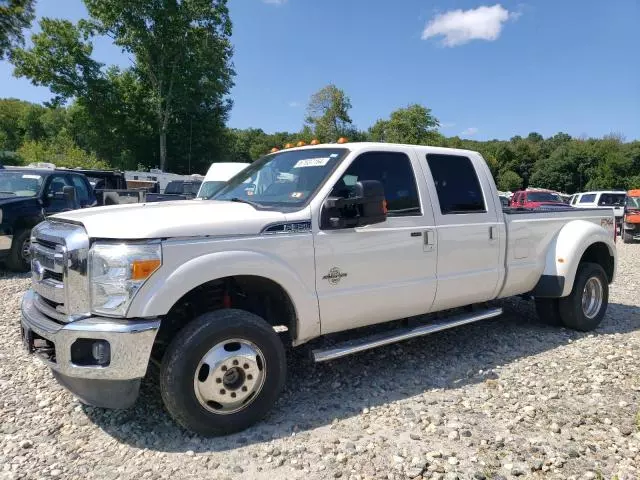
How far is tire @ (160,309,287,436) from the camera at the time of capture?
9.84 ft

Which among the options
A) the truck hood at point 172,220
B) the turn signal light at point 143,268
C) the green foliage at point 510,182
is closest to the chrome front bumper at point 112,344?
the turn signal light at point 143,268

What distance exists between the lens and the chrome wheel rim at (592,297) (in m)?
5.77

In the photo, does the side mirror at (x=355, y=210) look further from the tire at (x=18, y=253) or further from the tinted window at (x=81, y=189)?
the tinted window at (x=81, y=189)

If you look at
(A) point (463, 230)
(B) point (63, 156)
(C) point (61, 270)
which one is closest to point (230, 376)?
(C) point (61, 270)

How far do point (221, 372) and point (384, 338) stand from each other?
1.41 meters

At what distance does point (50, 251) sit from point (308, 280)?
173 centimetres

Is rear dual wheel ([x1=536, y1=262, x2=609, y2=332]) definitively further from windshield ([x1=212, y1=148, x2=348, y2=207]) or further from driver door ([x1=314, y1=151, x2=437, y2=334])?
windshield ([x1=212, y1=148, x2=348, y2=207])

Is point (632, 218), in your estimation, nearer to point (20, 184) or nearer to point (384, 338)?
point (384, 338)

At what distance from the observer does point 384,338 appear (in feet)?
12.9

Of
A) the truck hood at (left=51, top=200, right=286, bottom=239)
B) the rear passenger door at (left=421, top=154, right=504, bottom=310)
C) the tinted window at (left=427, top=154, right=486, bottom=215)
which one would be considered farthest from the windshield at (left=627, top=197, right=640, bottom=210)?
the truck hood at (left=51, top=200, right=286, bottom=239)

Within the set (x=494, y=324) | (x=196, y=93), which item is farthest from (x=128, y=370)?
(x=196, y=93)

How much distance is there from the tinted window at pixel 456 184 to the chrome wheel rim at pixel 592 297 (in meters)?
2.10

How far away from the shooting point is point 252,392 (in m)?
3.27

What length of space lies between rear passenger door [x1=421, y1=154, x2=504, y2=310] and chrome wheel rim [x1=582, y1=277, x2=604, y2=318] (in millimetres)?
1707
